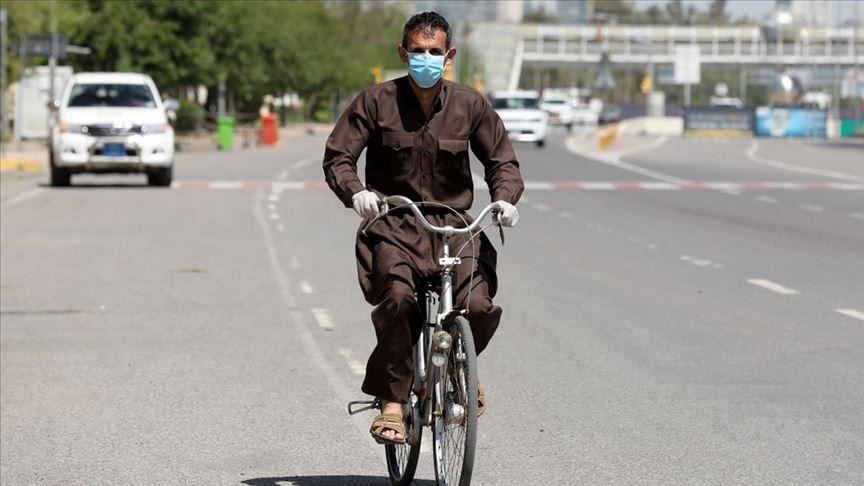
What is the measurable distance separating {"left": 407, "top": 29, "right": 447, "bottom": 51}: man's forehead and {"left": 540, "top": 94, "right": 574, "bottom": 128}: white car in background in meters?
99.9

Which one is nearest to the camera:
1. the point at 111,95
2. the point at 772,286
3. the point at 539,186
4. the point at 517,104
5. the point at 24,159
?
the point at 772,286

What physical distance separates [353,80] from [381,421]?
3960 inches

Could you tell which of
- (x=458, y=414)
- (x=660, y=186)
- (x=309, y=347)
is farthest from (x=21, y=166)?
(x=458, y=414)

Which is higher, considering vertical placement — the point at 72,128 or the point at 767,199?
the point at 72,128

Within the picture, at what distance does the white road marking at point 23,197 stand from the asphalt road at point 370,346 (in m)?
1.32

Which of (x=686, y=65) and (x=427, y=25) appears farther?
(x=686, y=65)

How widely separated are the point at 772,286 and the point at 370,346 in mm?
4925

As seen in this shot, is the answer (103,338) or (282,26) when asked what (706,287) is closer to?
(103,338)

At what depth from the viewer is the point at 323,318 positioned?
1326cm

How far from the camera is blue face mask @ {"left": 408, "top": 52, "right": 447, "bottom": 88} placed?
645 cm

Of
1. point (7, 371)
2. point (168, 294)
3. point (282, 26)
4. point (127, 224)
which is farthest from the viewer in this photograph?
point (282, 26)

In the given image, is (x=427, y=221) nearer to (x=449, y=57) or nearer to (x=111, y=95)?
(x=449, y=57)

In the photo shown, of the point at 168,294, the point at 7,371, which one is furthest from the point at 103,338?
the point at 168,294

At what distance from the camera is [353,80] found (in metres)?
107
